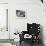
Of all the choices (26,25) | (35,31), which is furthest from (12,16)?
(35,31)

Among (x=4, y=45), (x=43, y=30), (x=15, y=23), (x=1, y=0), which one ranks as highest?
(x=1, y=0)

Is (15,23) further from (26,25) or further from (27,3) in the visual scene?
(27,3)

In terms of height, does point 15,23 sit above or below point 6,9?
below

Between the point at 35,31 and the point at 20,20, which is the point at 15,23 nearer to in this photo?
the point at 20,20

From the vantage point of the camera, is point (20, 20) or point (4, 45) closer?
point (4, 45)

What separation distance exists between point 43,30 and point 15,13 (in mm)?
807

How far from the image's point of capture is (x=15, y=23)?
273 centimetres

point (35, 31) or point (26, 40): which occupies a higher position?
point (35, 31)

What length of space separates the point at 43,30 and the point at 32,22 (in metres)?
0.33

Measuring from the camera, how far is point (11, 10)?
107 inches

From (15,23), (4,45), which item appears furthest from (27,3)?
(4,45)

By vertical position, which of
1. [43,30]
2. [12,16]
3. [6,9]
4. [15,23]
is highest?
[6,9]

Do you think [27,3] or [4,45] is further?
[27,3]

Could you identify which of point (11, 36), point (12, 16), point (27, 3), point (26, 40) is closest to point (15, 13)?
point (12, 16)
